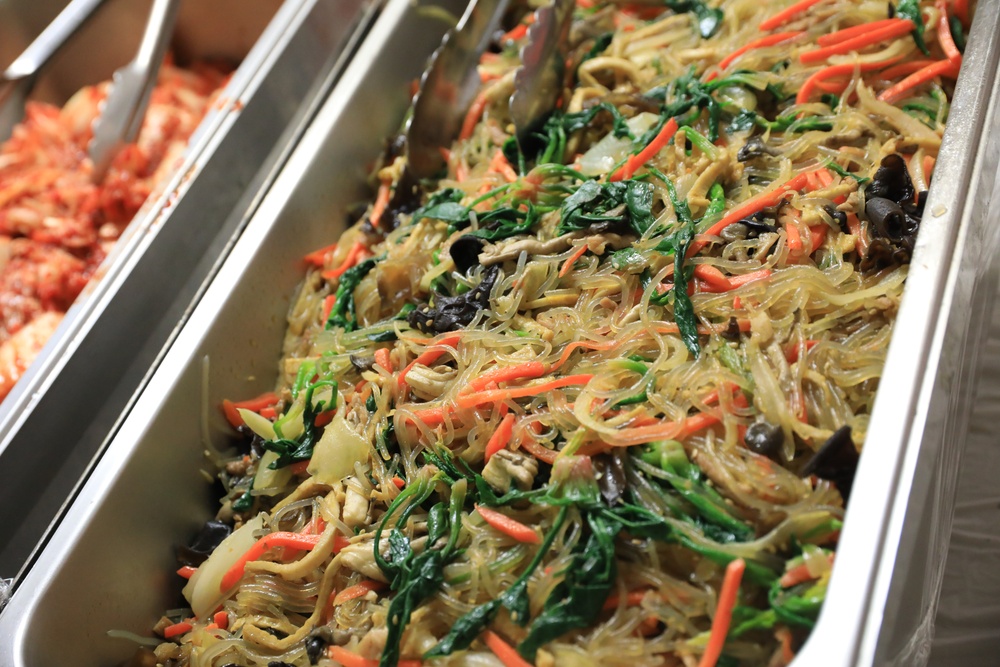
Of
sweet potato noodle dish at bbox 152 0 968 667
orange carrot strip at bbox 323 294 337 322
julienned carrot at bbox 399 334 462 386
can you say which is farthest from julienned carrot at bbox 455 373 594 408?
orange carrot strip at bbox 323 294 337 322

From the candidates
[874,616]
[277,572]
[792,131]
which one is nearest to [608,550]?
[874,616]

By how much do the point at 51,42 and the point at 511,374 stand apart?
2.88 m

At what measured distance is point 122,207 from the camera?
323 cm

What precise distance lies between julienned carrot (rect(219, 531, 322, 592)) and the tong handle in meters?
2.57

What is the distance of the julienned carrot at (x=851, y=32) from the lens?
222cm

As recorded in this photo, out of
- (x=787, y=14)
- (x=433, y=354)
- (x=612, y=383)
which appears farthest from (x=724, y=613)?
(x=787, y=14)

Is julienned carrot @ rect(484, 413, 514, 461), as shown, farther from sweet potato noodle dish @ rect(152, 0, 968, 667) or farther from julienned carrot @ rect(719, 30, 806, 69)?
julienned carrot @ rect(719, 30, 806, 69)

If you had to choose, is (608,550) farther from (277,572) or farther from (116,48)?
(116,48)

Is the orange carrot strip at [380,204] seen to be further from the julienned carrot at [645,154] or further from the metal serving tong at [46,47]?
the metal serving tong at [46,47]

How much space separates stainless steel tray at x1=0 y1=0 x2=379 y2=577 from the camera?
84.4 inches

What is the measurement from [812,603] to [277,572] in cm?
129

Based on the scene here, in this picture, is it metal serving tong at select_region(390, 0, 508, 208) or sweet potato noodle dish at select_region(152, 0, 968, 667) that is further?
metal serving tong at select_region(390, 0, 508, 208)

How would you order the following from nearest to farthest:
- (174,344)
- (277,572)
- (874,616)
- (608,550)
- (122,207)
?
1. (874,616)
2. (608,550)
3. (277,572)
4. (174,344)
5. (122,207)

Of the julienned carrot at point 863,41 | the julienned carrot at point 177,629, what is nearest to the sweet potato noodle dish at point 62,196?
the julienned carrot at point 177,629
